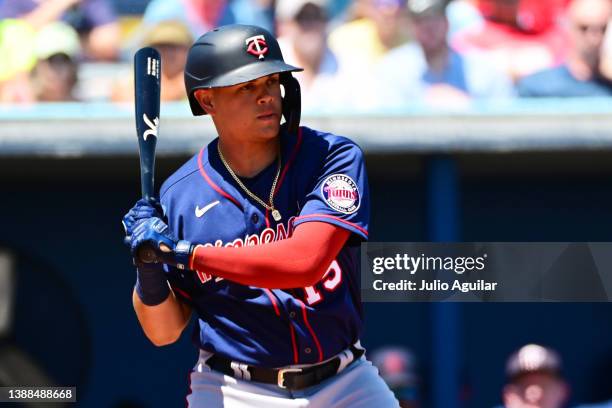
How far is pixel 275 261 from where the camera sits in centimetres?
287

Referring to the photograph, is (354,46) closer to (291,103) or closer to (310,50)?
(310,50)

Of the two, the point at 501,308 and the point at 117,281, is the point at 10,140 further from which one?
the point at 501,308

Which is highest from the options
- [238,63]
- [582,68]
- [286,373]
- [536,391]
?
[582,68]

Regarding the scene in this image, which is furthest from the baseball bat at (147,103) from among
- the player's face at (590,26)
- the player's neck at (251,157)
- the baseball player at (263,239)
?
the player's face at (590,26)

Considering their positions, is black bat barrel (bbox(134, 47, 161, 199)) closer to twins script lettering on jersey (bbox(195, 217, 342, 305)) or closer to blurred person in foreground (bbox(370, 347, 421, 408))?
twins script lettering on jersey (bbox(195, 217, 342, 305))

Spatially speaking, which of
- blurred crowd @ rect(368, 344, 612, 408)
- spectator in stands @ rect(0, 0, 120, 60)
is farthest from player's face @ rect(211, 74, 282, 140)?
spectator in stands @ rect(0, 0, 120, 60)

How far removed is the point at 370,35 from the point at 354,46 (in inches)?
4.4

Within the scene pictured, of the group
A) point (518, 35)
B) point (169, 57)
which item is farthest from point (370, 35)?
point (169, 57)

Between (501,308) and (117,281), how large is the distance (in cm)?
218

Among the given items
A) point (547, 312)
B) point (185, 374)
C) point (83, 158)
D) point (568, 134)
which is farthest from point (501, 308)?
point (83, 158)

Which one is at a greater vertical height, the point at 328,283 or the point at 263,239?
the point at 263,239

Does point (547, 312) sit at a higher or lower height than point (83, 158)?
lower

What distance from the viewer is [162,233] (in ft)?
9.35

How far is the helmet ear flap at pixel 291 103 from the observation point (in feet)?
10.2
